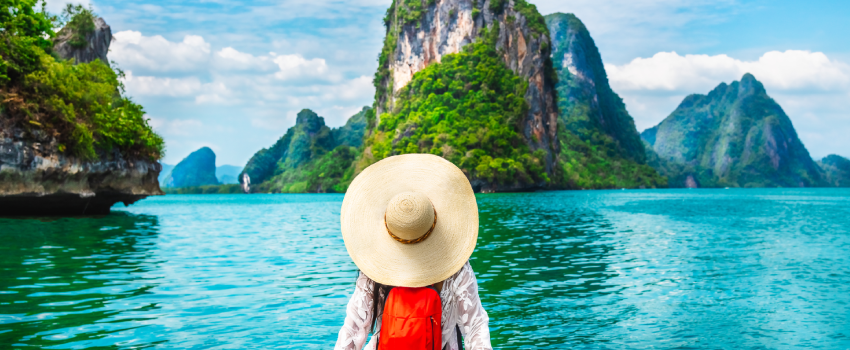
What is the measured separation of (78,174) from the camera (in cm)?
2311

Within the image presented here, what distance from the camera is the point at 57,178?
2238cm

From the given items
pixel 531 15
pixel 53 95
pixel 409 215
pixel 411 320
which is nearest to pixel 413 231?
pixel 409 215

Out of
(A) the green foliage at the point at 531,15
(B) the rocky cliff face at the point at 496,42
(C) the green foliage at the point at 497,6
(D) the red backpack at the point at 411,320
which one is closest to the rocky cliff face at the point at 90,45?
(D) the red backpack at the point at 411,320

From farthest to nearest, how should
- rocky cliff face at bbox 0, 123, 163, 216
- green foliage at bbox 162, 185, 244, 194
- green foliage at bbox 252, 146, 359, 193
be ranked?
green foliage at bbox 162, 185, 244, 194 < green foliage at bbox 252, 146, 359, 193 < rocky cliff face at bbox 0, 123, 163, 216

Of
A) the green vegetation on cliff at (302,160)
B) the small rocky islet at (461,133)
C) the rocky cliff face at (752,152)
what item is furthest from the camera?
the rocky cliff face at (752,152)

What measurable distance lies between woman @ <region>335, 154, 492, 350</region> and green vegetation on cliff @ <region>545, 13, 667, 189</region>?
91.9 metres

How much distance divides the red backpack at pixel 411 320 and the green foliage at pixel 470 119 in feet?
210

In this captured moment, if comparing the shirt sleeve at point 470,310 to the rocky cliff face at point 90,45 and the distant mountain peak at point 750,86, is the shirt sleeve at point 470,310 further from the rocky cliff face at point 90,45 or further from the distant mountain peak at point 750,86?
the distant mountain peak at point 750,86

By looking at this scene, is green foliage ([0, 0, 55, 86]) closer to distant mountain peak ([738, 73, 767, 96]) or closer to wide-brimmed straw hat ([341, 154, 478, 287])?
wide-brimmed straw hat ([341, 154, 478, 287])

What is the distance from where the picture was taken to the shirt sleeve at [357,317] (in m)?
2.83

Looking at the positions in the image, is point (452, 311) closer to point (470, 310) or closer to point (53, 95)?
point (470, 310)

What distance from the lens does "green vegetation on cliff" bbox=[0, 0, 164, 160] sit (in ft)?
71.8

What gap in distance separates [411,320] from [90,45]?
105 ft

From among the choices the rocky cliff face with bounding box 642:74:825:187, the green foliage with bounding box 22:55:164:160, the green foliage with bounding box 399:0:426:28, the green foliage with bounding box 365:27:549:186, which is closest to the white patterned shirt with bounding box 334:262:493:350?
the green foliage with bounding box 22:55:164:160
